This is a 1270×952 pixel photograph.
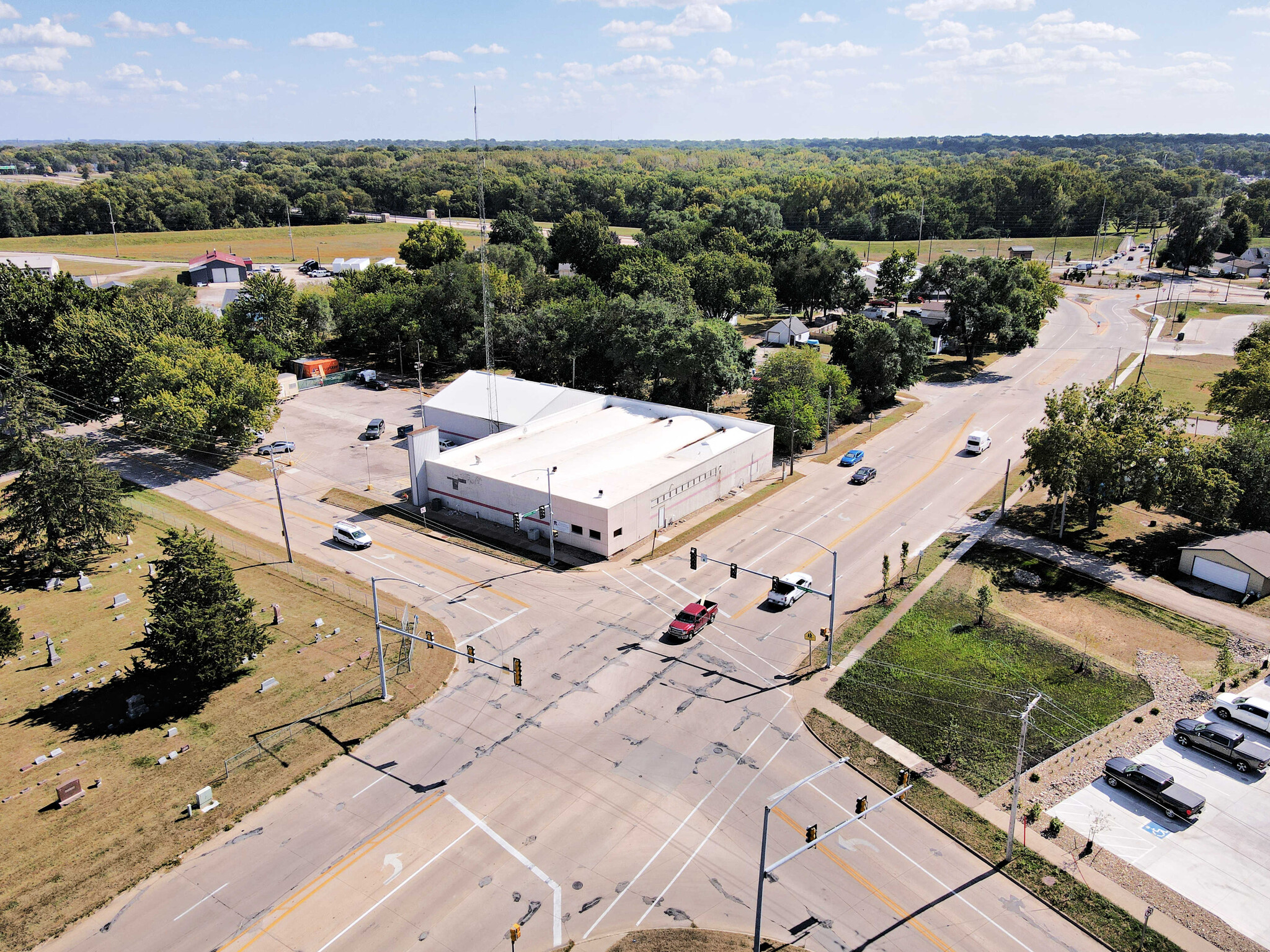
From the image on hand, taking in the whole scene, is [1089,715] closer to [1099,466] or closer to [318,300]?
[1099,466]

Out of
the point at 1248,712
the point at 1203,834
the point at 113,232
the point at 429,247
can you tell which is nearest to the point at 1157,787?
the point at 1203,834

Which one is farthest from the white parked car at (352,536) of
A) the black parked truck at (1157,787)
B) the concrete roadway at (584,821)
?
the black parked truck at (1157,787)

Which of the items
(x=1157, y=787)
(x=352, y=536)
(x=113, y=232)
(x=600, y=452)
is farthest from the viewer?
(x=113, y=232)

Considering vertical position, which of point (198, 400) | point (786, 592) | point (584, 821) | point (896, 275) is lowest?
point (584, 821)

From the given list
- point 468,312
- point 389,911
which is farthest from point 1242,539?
point 468,312

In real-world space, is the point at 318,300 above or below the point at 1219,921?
above

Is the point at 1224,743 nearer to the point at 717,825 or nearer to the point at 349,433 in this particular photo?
the point at 717,825

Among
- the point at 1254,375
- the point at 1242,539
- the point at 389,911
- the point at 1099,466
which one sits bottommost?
the point at 389,911
